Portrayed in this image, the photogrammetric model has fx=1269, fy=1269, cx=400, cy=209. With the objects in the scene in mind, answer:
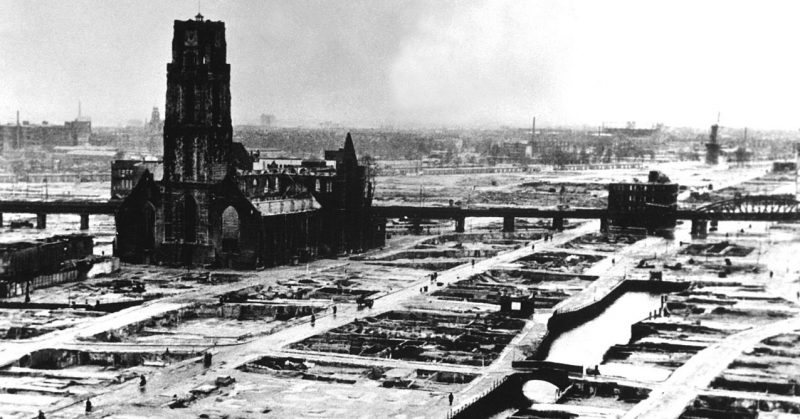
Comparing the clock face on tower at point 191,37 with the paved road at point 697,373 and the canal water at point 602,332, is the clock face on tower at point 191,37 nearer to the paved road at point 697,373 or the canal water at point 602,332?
the canal water at point 602,332

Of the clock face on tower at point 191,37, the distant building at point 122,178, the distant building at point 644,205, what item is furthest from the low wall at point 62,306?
the distant building at point 644,205

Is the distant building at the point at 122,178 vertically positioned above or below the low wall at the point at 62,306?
above

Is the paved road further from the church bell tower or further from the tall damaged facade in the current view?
the church bell tower

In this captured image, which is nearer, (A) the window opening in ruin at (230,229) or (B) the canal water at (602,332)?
A: (B) the canal water at (602,332)

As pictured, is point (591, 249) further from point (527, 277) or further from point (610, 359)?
point (610, 359)

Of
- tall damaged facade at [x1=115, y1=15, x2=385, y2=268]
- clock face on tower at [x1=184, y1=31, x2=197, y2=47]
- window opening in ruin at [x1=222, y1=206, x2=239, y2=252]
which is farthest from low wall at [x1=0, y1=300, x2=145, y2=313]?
clock face on tower at [x1=184, y1=31, x2=197, y2=47]
